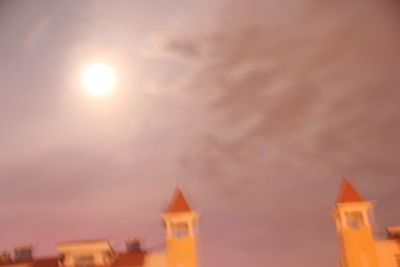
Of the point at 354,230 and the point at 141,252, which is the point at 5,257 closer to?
the point at 141,252

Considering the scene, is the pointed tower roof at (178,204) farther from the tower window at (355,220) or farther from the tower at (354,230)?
the tower window at (355,220)

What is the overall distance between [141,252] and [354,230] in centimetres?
440

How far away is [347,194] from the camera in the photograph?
11.5 meters

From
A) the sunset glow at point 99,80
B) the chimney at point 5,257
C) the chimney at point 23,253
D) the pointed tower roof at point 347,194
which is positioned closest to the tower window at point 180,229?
the chimney at point 23,253

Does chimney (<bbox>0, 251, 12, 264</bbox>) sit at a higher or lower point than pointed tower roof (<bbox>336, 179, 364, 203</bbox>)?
lower

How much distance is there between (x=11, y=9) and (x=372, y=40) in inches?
294

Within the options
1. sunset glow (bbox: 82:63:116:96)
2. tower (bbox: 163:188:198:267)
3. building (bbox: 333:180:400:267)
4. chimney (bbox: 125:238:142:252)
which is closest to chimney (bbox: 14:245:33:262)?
chimney (bbox: 125:238:142:252)

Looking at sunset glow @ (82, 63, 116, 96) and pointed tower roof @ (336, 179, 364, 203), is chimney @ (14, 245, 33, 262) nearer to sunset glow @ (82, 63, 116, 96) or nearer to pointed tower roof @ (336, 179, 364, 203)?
sunset glow @ (82, 63, 116, 96)

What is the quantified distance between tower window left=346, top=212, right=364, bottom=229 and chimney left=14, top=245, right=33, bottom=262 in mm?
6557

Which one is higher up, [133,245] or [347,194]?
[347,194]

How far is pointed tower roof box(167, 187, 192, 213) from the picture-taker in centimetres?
1116

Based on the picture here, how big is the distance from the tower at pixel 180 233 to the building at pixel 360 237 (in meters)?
2.99

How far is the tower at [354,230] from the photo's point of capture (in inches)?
442

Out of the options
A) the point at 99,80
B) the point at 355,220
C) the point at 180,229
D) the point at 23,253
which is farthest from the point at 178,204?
the point at 355,220
